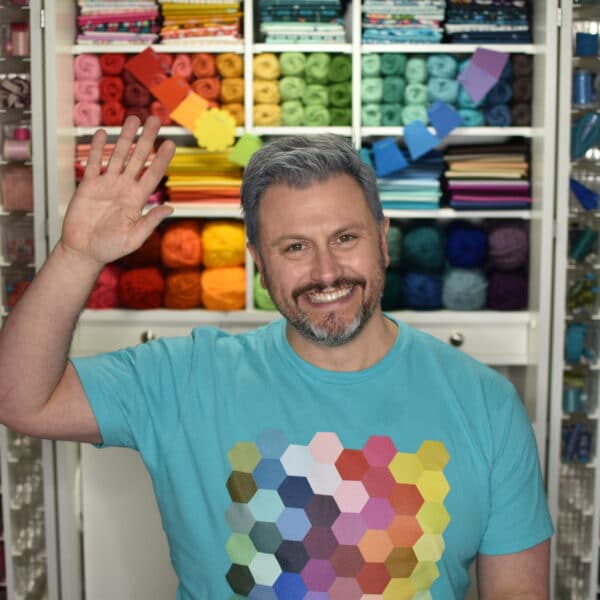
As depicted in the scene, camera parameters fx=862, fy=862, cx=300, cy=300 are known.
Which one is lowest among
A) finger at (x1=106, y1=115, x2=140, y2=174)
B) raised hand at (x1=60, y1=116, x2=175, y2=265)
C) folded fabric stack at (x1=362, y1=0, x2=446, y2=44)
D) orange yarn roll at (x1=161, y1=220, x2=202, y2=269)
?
orange yarn roll at (x1=161, y1=220, x2=202, y2=269)

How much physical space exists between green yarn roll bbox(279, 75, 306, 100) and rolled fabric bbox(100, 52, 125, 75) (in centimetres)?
46

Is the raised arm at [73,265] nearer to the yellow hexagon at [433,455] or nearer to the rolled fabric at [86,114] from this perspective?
the yellow hexagon at [433,455]

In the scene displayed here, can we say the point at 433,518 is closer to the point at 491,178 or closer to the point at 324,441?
the point at 324,441

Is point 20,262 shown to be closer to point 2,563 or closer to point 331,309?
point 2,563

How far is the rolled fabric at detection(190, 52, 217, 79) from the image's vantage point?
8.04 feet

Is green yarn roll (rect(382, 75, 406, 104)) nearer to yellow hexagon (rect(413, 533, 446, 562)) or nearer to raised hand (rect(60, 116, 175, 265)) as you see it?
raised hand (rect(60, 116, 175, 265))

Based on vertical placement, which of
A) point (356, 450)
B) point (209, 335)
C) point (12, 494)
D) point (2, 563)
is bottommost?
point (2, 563)

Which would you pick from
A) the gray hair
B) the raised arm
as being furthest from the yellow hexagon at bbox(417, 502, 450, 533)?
the raised arm

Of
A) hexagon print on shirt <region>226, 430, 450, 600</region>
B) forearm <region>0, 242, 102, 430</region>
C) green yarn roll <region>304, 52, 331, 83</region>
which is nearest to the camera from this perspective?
forearm <region>0, 242, 102, 430</region>

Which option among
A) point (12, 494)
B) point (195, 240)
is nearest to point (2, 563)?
point (12, 494)

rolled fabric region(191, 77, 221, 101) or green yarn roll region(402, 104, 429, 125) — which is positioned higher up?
rolled fabric region(191, 77, 221, 101)

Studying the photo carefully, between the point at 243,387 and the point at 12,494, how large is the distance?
4.15ft

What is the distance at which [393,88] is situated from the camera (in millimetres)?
2449

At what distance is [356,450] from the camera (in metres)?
1.28
